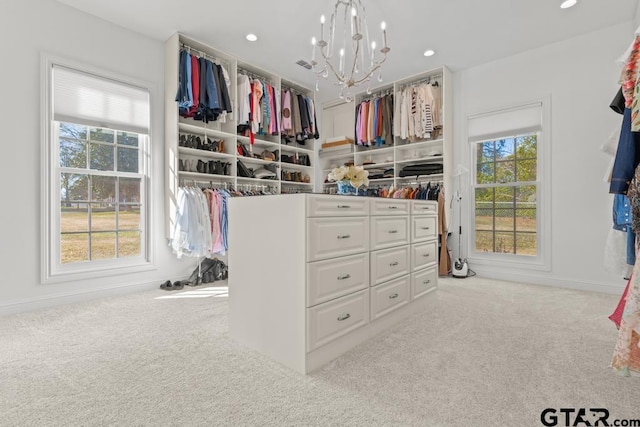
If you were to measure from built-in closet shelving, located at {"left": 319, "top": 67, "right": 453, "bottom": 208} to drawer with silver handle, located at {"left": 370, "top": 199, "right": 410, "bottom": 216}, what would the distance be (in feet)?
7.19

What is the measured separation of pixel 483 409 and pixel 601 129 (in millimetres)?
3724

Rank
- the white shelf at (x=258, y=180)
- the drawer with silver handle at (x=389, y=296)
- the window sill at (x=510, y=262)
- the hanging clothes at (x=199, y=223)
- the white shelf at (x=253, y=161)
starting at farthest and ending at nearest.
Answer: the white shelf at (x=253, y=161) → the white shelf at (x=258, y=180) → the window sill at (x=510, y=262) → the hanging clothes at (x=199, y=223) → the drawer with silver handle at (x=389, y=296)

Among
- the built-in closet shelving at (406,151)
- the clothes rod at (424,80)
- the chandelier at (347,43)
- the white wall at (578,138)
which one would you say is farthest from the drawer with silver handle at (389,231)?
the clothes rod at (424,80)

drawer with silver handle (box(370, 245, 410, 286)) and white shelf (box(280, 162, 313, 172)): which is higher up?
white shelf (box(280, 162, 313, 172))

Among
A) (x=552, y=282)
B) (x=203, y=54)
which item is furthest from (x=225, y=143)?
(x=552, y=282)

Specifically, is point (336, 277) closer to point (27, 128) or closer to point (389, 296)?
point (389, 296)

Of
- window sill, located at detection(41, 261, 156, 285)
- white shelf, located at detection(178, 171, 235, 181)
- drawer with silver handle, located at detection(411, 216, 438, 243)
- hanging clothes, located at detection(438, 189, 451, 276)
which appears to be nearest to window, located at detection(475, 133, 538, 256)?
hanging clothes, located at detection(438, 189, 451, 276)

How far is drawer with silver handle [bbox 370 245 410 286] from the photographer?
2273 millimetres

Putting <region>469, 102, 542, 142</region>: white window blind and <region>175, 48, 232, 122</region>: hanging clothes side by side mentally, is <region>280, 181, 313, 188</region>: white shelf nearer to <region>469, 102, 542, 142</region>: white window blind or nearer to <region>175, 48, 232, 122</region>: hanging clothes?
<region>175, 48, 232, 122</region>: hanging clothes

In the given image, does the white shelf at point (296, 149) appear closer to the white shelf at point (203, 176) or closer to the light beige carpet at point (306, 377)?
the white shelf at point (203, 176)

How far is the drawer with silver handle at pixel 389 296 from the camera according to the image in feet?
7.42

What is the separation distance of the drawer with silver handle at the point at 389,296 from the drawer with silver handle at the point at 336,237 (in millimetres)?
374

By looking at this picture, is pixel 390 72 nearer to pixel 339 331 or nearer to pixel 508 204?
pixel 508 204

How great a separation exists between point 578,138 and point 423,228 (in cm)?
241
